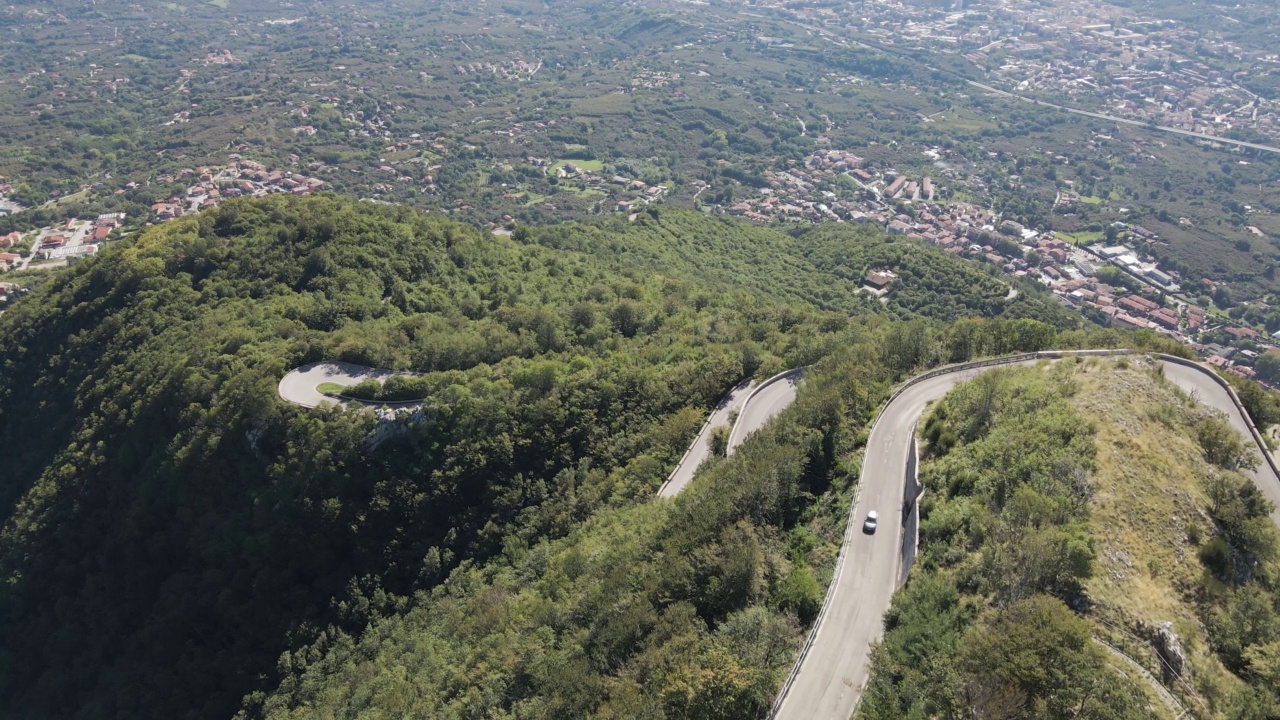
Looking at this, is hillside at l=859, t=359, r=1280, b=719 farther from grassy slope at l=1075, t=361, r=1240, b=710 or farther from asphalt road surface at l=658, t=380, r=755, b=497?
asphalt road surface at l=658, t=380, r=755, b=497

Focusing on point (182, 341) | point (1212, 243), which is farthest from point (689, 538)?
point (1212, 243)

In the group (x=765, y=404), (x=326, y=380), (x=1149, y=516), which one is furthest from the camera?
(x=326, y=380)

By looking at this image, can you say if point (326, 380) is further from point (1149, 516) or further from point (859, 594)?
point (1149, 516)

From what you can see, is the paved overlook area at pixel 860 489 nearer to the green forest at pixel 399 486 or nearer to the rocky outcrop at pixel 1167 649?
the green forest at pixel 399 486

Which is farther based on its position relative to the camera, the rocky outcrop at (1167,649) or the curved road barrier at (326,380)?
the curved road barrier at (326,380)

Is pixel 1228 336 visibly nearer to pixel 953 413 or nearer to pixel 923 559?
pixel 953 413

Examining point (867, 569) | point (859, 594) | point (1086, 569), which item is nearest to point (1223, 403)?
point (1086, 569)

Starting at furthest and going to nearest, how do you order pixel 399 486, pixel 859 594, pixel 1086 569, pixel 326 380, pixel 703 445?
1. pixel 326 380
2. pixel 399 486
3. pixel 703 445
4. pixel 859 594
5. pixel 1086 569

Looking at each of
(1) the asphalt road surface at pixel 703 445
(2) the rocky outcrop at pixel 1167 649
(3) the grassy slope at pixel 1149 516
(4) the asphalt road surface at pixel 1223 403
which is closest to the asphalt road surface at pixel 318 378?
(1) the asphalt road surface at pixel 703 445
